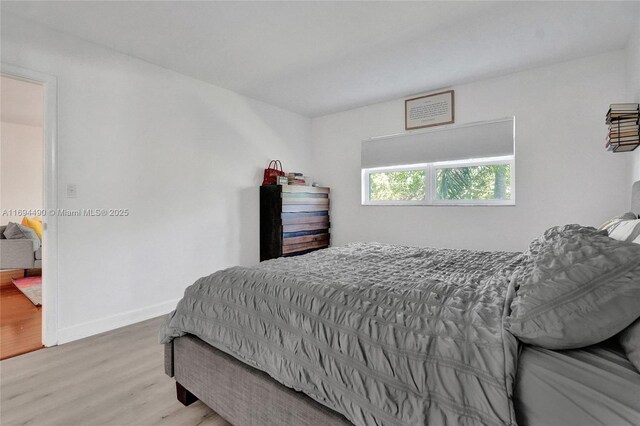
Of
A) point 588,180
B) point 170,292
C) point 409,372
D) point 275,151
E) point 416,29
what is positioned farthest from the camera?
point 275,151

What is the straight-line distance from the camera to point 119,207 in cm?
285

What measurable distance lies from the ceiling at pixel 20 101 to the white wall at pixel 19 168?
25cm

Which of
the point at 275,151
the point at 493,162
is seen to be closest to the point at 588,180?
the point at 493,162

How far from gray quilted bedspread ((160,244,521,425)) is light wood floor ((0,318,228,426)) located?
37 cm

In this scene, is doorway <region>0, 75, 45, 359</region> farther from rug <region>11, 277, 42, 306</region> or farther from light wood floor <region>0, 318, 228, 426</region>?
light wood floor <region>0, 318, 228, 426</region>

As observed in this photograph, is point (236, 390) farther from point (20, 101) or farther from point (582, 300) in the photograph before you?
point (20, 101)

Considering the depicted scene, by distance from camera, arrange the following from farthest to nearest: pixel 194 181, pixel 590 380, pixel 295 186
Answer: pixel 295 186 → pixel 194 181 → pixel 590 380

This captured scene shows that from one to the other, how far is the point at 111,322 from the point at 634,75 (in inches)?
191

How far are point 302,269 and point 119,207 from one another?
2.15m

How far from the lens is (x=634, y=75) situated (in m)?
2.39

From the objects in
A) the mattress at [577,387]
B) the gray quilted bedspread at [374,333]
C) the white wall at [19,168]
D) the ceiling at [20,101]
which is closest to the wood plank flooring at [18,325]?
the gray quilted bedspread at [374,333]

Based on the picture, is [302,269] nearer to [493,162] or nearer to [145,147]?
[145,147]

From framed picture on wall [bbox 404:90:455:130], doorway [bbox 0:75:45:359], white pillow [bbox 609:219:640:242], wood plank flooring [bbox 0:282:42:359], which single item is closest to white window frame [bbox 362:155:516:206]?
framed picture on wall [bbox 404:90:455:130]

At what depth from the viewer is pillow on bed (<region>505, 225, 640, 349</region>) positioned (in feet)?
2.61
